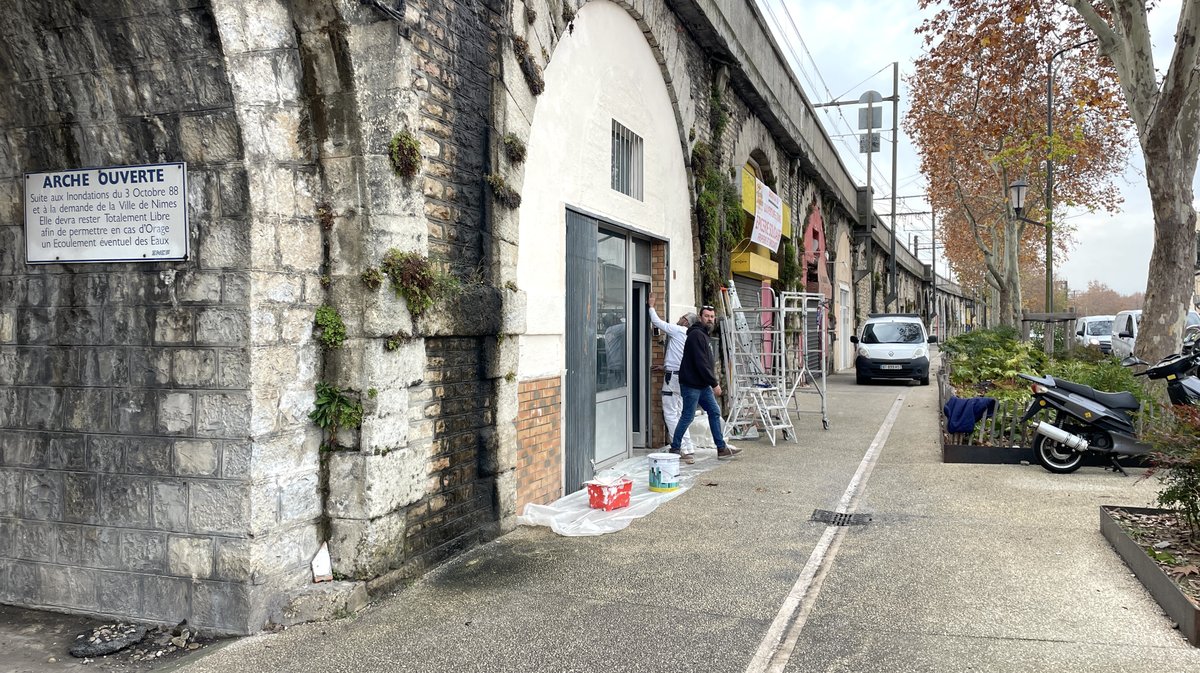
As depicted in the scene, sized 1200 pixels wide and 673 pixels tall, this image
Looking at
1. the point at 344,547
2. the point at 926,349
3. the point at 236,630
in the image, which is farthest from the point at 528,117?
the point at 926,349

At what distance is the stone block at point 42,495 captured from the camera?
4.46 meters

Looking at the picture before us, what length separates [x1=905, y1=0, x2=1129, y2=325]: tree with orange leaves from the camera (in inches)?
600

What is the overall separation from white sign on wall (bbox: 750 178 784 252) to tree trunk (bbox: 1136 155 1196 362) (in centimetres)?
563

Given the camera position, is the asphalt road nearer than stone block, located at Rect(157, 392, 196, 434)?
Yes

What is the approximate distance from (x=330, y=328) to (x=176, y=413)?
0.90m

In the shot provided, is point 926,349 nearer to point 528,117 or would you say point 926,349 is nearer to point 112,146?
point 528,117

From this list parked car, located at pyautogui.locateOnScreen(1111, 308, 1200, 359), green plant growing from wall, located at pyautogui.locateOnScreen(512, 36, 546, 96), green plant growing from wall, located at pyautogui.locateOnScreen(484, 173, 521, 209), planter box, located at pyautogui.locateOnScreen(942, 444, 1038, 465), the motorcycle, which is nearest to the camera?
green plant growing from wall, located at pyautogui.locateOnScreen(484, 173, 521, 209)

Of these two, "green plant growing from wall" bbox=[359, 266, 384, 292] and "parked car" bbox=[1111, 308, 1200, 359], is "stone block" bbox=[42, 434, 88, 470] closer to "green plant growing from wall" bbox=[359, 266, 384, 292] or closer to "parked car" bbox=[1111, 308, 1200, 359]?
"green plant growing from wall" bbox=[359, 266, 384, 292]

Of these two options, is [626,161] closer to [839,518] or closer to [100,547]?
[839,518]

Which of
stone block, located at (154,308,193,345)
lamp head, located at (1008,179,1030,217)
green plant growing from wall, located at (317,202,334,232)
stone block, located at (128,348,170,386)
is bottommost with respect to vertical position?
stone block, located at (128,348,170,386)

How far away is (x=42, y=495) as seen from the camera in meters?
4.50

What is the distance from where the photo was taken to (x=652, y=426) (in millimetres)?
9930

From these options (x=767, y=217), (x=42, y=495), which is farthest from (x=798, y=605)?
(x=767, y=217)

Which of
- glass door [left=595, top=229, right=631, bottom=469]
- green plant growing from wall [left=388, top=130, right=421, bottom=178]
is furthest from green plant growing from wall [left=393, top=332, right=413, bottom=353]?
glass door [left=595, top=229, right=631, bottom=469]
